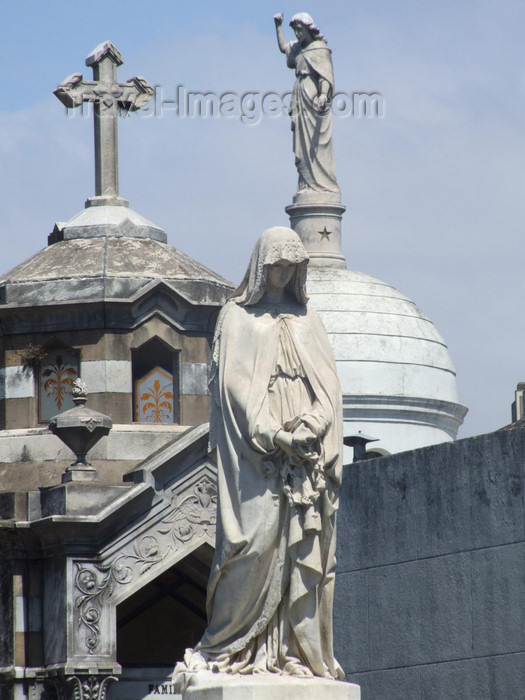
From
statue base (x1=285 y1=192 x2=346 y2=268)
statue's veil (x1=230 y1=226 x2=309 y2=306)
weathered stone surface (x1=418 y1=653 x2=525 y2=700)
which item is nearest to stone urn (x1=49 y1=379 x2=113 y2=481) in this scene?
weathered stone surface (x1=418 y1=653 x2=525 y2=700)

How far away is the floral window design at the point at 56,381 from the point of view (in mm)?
21062

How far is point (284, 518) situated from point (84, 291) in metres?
11.0

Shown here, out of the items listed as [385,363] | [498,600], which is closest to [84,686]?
[498,600]

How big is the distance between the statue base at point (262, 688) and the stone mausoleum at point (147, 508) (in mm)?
4362

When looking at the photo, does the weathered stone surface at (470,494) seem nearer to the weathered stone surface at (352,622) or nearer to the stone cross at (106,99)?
the weathered stone surface at (352,622)

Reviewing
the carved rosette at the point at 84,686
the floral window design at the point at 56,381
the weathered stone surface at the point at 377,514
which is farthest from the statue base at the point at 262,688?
the floral window design at the point at 56,381

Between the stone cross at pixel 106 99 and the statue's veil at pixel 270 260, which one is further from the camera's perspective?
the stone cross at pixel 106 99

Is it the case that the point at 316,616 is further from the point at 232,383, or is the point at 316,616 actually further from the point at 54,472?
the point at 54,472

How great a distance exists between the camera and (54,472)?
67.3 ft

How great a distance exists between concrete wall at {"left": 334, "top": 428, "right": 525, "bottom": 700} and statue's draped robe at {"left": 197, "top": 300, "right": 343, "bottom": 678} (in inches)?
162

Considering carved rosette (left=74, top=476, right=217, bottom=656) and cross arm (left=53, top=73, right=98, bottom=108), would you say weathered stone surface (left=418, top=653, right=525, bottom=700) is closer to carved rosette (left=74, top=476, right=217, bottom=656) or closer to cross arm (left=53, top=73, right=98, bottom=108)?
carved rosette (left=74, top=476, right=217, bottom=656)

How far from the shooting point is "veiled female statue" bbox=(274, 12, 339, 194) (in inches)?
1362

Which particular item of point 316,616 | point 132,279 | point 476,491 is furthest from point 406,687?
point 132,279

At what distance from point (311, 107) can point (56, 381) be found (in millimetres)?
15080
